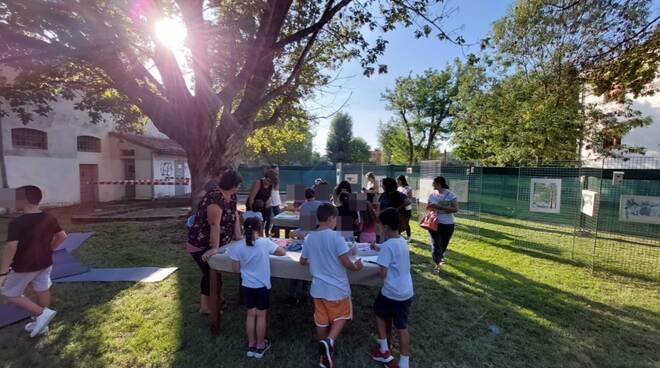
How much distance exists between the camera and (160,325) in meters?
3.73

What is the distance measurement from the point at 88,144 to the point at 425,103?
26.0 meters

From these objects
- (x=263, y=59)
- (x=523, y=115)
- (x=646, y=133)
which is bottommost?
(x=646, y=133)

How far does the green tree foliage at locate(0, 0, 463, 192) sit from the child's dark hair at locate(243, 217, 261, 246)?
497 cm

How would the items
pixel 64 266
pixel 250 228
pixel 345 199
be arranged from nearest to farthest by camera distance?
pixel 250 228, pixel 345 199, pixel 64 266

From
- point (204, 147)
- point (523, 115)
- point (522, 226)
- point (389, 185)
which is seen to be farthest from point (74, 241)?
point (523, 115)

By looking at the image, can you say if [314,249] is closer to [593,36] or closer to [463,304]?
[463,304]

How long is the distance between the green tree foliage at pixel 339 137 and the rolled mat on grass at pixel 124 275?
42755mm

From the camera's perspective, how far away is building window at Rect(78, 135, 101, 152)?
15414 millimetres

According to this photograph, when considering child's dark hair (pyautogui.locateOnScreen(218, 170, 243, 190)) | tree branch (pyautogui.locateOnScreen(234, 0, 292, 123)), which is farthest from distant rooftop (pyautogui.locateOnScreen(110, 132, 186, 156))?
child's dark hair (pyautogui.locateOnScreen(218, 170, 243, 190))

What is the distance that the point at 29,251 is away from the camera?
326 cm

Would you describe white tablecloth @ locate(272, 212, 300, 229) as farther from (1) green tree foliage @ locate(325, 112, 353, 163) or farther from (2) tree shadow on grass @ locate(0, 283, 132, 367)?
(1) green tree foliage @ locate(325, 112, 353, 163)

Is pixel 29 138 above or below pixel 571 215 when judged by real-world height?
above

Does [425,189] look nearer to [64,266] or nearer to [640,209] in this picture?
[640,209]

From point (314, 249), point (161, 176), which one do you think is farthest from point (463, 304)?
point (161, 176)
